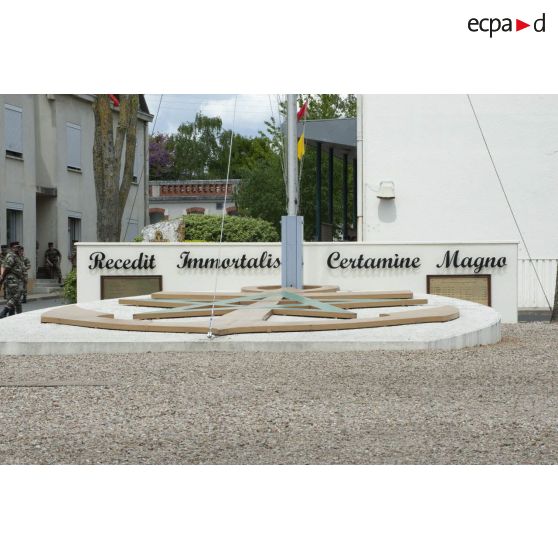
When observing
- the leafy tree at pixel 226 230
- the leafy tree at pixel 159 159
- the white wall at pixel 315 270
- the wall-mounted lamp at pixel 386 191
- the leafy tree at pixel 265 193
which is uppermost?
the leafy tree at pixel 159 159

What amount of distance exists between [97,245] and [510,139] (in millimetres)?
9505

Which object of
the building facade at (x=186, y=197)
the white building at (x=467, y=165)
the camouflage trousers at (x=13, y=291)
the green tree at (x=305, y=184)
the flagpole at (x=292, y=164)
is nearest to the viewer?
the flagpole at (x=292, y=164)

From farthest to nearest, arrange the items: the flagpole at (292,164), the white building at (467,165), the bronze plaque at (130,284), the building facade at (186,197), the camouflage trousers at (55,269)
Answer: the building facade at (186,197)
the camouflage trousers at (55,269)
the white building at (467,165)
the bronze plaque at (130,284)
the flagpole at (292,164)

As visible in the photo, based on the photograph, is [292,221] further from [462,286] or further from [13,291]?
[13,291]

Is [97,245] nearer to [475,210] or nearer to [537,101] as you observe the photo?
[475,210]

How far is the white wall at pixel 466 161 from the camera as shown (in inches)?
898

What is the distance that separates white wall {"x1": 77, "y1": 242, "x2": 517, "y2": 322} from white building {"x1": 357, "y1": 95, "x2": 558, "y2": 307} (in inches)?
176

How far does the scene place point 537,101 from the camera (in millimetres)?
22953

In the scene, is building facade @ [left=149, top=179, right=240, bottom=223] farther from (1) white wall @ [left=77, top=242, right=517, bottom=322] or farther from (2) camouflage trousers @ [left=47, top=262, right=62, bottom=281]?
(1) white wall @ [left=77, top=242, right=517, bottom=322]

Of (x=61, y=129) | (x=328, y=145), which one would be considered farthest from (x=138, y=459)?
(x=61, y=129)

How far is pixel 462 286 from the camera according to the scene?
1850cm

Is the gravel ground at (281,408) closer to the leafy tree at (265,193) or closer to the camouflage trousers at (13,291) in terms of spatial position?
the camouflage trousers at (13,291)

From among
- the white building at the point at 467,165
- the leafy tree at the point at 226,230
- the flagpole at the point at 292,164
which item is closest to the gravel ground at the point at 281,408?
the flagpole at the point at 292,164

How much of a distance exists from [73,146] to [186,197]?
72.2 ft
